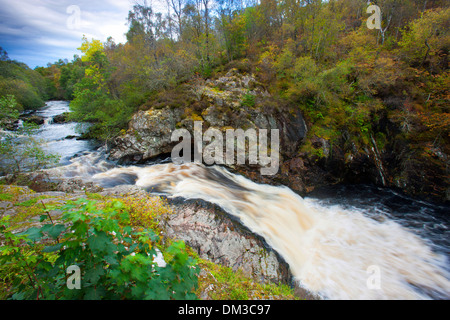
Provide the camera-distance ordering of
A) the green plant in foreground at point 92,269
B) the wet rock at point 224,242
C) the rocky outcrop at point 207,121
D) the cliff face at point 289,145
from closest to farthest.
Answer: the green plant in foreground at point 92,269, the wet rock at point 224,242, the cliff face at point 289,145, the rocky outcrop at point 207,121

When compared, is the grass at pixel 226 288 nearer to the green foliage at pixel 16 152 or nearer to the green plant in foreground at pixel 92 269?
the green plant in foreground at pixel 92 269

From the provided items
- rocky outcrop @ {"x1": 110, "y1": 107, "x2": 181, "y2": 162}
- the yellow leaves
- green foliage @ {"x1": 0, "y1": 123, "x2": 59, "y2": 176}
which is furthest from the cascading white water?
the yellow leaves

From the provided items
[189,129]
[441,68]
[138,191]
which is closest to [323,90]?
[441,68]

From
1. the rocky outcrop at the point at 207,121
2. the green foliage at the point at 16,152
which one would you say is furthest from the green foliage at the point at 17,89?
the rocky outcrop at the point at 207,121

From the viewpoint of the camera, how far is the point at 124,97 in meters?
14.7

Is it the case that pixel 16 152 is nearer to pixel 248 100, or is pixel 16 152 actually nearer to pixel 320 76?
pixel 248 100

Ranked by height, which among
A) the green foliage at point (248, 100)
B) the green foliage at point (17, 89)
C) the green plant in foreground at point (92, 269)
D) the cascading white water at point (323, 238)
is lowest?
the cascading white water at point (323, 238)

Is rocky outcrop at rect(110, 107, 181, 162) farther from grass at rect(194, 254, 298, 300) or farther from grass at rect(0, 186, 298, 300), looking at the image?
grass at rect(194, 254, 298, 300)

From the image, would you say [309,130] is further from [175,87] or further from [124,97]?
[124,97]

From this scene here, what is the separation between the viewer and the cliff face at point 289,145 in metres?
11.0

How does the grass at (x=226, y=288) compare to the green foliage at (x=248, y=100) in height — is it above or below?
below

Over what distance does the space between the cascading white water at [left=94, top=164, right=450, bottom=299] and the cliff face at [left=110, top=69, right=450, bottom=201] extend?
196cm

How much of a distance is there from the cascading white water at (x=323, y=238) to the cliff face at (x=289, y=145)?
1.96 m

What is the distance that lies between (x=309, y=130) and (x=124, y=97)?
1486 cm
